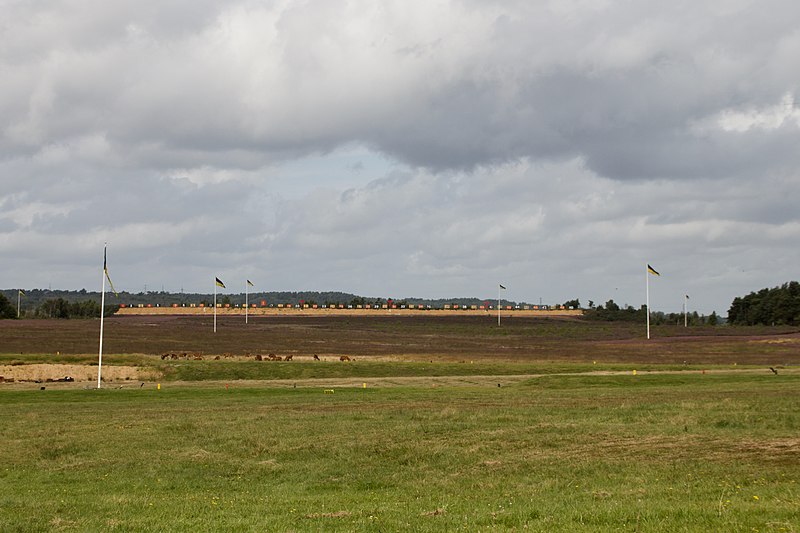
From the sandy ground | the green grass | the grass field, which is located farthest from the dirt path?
the green grass

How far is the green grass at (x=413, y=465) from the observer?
56.5 ft

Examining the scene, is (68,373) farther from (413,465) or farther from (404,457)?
(413,465)

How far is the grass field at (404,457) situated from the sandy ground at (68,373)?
828cm

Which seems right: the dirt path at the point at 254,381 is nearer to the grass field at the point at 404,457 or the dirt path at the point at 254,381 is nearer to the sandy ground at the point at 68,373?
the sandy ground at the point at 68,373

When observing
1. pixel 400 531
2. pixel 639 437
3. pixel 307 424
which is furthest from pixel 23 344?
pixel 400 531

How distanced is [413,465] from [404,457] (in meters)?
1.04

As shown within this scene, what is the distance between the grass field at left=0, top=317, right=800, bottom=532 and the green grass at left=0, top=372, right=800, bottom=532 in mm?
82

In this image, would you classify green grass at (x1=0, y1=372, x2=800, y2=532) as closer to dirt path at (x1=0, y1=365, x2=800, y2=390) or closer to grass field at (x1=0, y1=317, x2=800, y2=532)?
grass field at (x1=0, y1=317, x2=800, y2=532)

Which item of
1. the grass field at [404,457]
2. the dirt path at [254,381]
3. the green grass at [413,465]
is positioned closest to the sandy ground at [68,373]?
the dirt path at [254,381]

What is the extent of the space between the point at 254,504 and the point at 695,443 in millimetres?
14117

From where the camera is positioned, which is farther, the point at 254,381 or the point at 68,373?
the point at 68,373

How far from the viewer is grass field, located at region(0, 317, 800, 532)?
17.5 m

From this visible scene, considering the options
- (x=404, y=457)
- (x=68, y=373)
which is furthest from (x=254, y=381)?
(x=404, y=457)

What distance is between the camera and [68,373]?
71.6 meters
